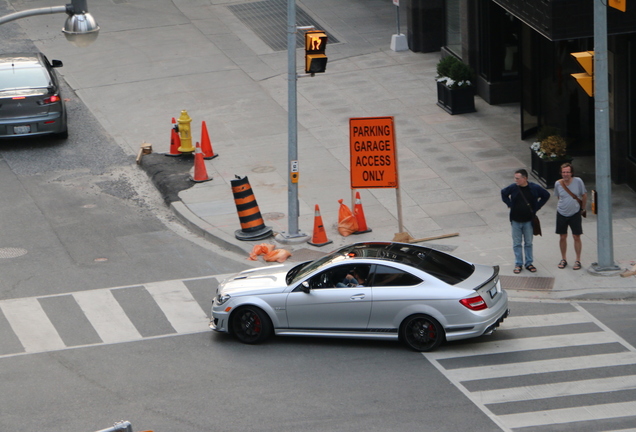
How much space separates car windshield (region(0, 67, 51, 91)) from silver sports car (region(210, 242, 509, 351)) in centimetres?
1133

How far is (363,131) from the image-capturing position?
16.9m

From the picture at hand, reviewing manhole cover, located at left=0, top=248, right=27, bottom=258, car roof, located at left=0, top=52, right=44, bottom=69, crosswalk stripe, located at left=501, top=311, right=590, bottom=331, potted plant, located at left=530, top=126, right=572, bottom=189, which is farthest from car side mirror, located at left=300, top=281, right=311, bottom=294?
car roof, located at left=0, top=52, right=44, bottom=69

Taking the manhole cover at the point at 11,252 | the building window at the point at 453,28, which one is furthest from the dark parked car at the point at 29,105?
the building window at the point at 453,28

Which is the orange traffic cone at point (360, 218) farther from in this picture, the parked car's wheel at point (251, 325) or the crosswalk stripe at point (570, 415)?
the crosswalk stripe at point (570, 415)

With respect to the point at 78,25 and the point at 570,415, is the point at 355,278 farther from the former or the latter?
the point at 78,25

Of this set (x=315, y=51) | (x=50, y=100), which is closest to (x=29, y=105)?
(x=50, y=100)

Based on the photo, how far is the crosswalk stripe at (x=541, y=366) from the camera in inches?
465

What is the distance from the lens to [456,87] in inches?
924

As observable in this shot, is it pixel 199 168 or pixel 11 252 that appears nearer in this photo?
pixel 11 252

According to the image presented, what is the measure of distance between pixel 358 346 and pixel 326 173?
791 cm

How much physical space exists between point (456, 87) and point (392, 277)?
11829mm

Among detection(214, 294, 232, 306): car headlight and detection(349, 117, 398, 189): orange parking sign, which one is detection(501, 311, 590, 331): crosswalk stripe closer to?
detection(214, 294, 232, 306): car headlight

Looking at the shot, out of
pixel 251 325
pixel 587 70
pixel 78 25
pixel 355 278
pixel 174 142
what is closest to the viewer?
pixel 78 25

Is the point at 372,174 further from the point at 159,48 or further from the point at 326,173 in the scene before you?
the point at 159,48
